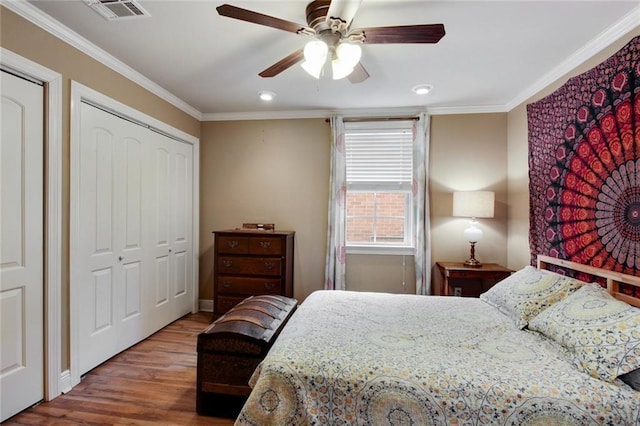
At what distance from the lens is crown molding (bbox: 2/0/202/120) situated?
5.97ft

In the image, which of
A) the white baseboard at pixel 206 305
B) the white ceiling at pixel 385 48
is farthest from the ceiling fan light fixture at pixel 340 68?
the white baseboard at pixel 206 305

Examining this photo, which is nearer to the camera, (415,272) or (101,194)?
(101,194)

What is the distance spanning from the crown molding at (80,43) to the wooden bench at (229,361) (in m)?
2.24

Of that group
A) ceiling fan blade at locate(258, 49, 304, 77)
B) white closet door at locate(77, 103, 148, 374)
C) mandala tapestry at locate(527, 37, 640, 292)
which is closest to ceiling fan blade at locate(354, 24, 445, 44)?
ceiling fan blade at locate(258, 49, 304, 77)

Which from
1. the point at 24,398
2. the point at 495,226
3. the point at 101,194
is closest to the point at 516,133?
the point at 495,226

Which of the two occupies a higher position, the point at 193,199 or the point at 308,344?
the point at 193,199

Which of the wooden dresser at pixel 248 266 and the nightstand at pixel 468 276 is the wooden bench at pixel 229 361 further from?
the nightstand at pixel 468 276

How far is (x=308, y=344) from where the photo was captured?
154 centimetres

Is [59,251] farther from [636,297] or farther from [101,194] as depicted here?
[636,297]

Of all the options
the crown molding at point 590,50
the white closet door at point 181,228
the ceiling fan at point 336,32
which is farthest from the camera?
the white closet door at point 181,228

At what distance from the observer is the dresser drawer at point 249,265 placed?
3.32 metres

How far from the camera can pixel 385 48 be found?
2.26m

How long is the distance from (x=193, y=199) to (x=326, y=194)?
65.8 inches

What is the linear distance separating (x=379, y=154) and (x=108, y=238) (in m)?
2.92
